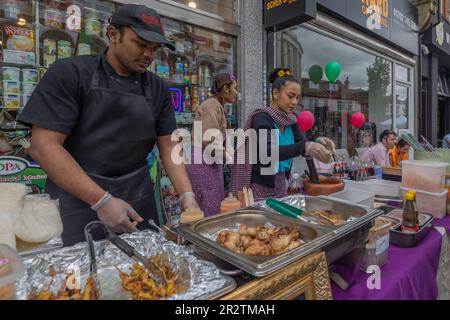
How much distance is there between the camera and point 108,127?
1.61 m

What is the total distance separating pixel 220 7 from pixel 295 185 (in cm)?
340

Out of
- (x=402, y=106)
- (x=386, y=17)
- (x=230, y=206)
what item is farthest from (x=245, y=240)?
(x=402, y=106)

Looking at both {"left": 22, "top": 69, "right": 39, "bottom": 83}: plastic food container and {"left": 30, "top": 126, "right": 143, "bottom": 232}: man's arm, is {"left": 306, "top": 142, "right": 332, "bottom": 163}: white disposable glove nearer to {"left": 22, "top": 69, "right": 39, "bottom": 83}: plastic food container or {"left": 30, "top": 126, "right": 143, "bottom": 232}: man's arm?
{"left": 30, "top": 126, "right": 143, "bottom": 232}: man's arm

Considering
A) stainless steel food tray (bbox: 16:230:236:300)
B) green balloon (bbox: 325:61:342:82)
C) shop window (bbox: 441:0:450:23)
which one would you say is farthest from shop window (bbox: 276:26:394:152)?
shop window (bbox: 441:0:450:23)

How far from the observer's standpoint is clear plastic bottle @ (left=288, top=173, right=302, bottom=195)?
228 cm

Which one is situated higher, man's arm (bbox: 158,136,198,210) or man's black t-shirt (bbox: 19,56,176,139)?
man's black t-shirt (bbox: 19,56,176,139)

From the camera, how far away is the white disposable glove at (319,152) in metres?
1.94

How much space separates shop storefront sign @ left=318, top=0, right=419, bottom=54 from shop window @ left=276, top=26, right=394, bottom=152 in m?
0.54

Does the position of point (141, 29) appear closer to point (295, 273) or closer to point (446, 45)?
point (295, 273)

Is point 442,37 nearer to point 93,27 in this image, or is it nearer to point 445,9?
point 445,9

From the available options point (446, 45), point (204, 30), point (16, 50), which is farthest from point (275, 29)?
point (446, 45)

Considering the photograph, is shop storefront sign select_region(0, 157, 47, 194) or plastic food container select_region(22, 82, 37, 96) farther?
plastic food container select_region(22, 82, 37, 96)

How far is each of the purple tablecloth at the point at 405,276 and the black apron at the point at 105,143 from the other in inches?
48.3

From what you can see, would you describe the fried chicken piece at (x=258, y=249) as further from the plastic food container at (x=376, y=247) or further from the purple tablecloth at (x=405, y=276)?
the plastic food container at (x=376, y=247)
